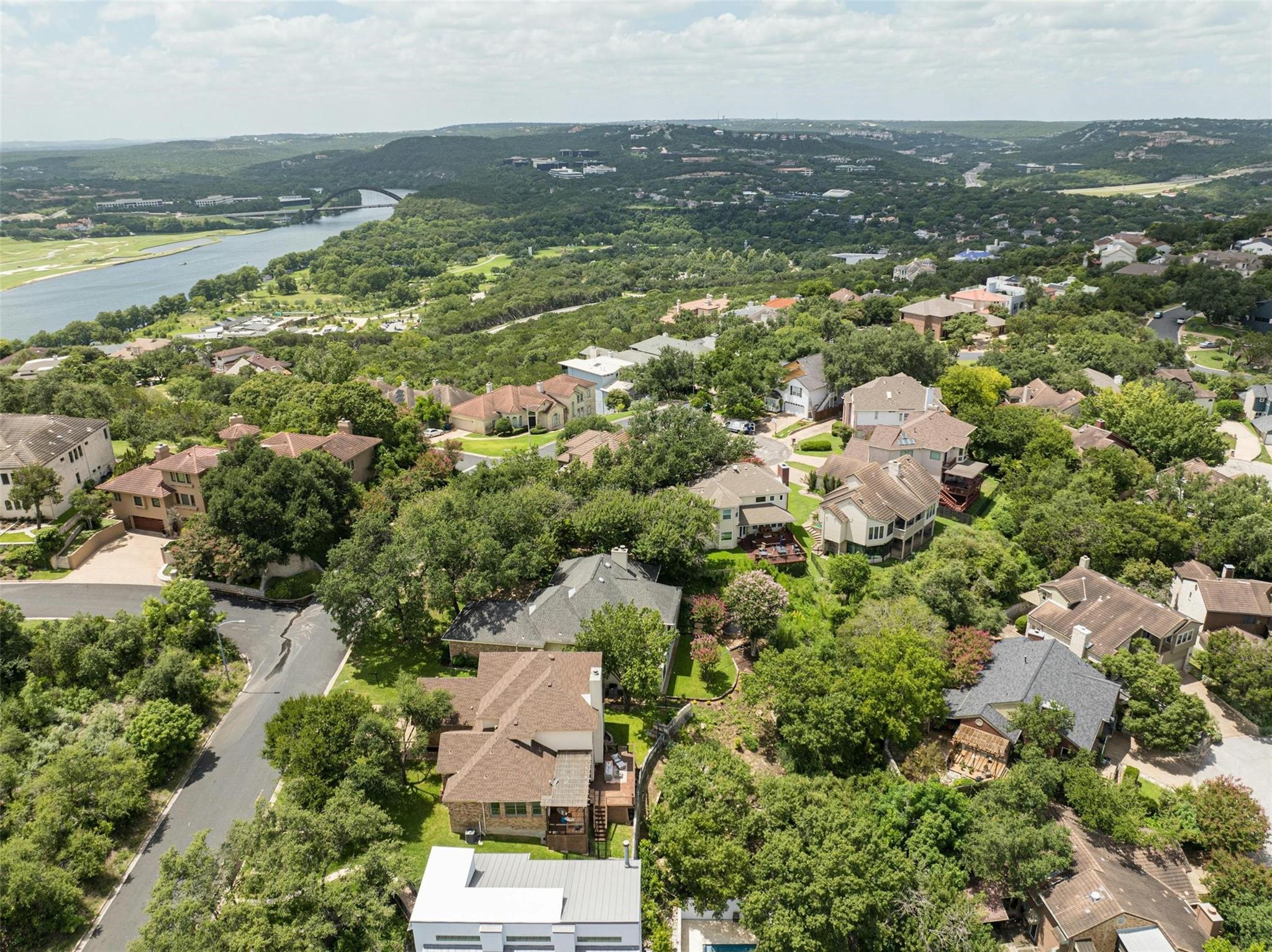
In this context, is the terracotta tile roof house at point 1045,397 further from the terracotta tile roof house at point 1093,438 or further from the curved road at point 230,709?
the curved road at point 230,709

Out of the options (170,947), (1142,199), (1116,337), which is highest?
(1142,199)

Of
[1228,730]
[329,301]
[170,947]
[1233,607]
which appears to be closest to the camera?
[170,947]

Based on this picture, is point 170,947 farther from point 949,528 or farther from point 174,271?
point 174,271

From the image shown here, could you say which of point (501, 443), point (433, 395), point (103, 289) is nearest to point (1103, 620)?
point (501, 443)

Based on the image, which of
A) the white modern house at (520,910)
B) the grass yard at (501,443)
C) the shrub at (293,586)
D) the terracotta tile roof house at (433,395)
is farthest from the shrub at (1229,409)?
the shrub at (293,586)

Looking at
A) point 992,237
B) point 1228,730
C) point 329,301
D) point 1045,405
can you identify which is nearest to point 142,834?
point 1228,730

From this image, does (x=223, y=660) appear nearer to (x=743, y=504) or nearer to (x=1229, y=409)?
(x=743, y=504)

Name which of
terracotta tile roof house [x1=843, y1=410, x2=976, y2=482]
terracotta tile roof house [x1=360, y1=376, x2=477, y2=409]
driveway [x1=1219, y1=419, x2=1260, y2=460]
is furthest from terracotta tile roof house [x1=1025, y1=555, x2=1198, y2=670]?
terracotta tile roof house [x1=360, y1=376, x2=477, y2=409]
